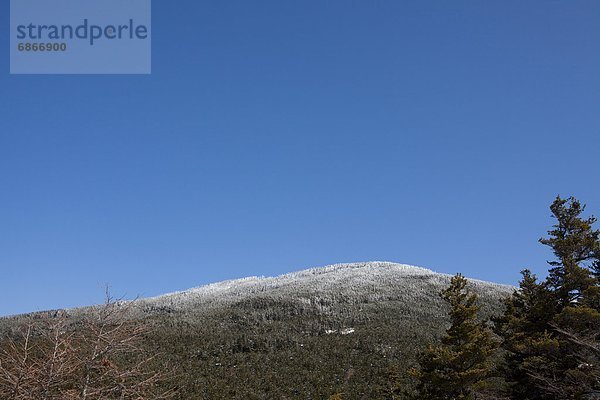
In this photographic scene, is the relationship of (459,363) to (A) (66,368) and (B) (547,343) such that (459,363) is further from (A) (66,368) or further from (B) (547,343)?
(A) (66,368)

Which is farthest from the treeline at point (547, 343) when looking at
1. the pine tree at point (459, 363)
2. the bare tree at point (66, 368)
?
the bare tree at point (66, 368)

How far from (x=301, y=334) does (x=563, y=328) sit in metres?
24.5

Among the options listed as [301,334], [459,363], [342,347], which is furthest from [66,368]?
[301,334]

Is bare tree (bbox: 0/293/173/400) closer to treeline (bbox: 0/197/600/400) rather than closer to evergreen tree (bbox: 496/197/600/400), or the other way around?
treeline (bbox: 0/197/600/400)

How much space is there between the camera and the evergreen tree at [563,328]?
70.4ft

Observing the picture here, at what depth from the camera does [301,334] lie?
43.9m

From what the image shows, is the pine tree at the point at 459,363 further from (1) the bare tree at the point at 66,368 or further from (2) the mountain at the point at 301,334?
(1) the bare tree at the point at 66,368

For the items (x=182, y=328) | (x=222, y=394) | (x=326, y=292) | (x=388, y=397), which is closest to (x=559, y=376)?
(x=388, y=397)

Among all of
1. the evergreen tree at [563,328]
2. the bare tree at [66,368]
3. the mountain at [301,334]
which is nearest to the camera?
the bare tree at [66,368]

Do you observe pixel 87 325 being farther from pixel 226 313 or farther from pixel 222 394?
pixel 226 313

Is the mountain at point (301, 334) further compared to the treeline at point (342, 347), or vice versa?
the mountain at point (301, 334)

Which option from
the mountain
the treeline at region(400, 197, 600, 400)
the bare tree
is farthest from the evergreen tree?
→ the bare tree

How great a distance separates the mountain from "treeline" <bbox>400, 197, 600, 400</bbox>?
8034mm

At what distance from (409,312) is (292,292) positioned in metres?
14.4
